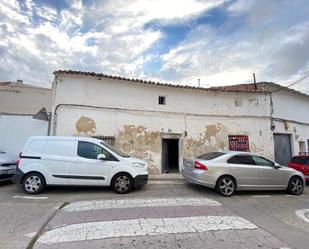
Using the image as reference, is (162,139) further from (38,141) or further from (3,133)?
(3,133)

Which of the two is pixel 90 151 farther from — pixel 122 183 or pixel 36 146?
pixel 36 146

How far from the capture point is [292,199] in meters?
7.43

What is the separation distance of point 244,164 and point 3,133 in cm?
1116

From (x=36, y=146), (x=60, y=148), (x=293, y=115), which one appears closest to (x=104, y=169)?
(x=60, y=148)

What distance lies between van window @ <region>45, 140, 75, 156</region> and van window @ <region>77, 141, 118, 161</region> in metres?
0.25

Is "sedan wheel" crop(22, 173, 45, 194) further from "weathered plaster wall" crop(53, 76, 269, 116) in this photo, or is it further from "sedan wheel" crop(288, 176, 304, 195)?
"sedan wheel" crop(288, 176, 304, 195)

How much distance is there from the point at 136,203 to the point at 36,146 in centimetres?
390

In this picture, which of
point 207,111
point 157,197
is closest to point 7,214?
point 157,197

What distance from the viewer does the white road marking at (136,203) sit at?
5.60 m

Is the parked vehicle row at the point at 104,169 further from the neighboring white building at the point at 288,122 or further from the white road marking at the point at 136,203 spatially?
the neighboring white building at the point at 288,122

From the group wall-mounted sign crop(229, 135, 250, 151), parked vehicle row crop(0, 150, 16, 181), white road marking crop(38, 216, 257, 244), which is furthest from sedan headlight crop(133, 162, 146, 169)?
wall-mounted sign crop(229, 135, 250, 151)

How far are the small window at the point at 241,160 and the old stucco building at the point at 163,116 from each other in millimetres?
4230

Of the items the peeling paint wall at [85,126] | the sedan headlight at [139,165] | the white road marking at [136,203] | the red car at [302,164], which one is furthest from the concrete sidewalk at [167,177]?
the red car at [302,164]

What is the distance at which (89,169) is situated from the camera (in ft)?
23.8
